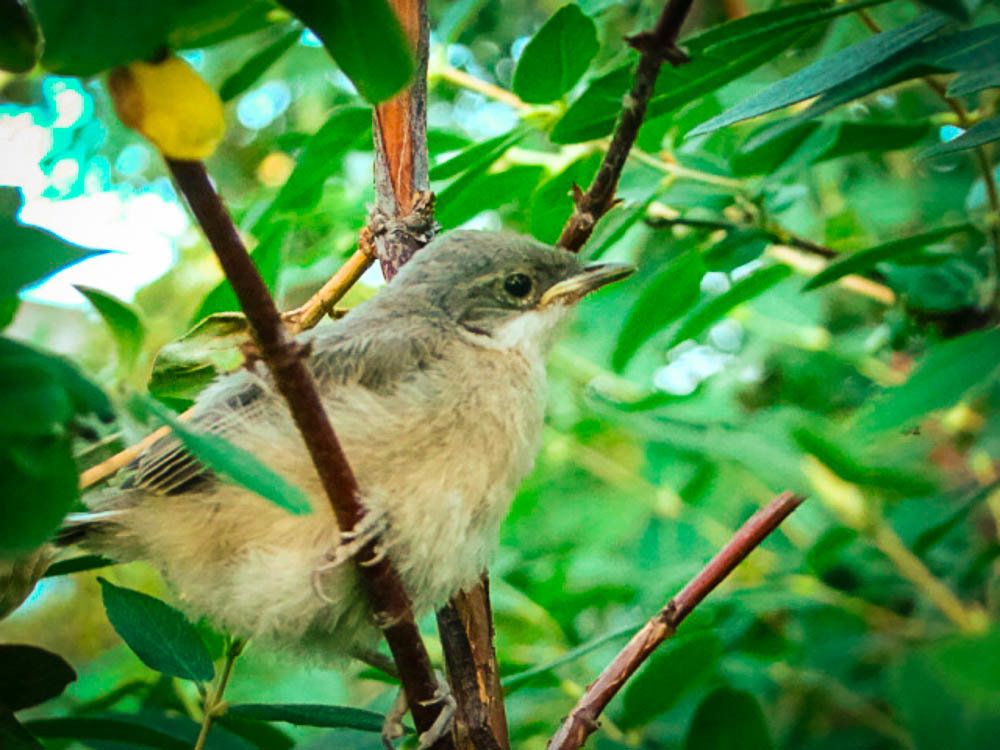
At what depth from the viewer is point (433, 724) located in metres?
1.91

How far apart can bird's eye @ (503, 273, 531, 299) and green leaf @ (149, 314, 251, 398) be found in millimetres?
723

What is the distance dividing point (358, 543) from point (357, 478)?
17cm

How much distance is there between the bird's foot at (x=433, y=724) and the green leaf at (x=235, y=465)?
0.87 metres

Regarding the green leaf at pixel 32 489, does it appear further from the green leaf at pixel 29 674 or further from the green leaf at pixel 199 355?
the green leaf at pixel 29 674

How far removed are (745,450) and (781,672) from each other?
1808 mm

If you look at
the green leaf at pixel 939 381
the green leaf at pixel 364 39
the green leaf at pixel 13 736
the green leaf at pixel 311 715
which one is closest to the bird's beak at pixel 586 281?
the green leaf at pixel 939 381

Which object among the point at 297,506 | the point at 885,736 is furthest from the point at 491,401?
the point at 885,736

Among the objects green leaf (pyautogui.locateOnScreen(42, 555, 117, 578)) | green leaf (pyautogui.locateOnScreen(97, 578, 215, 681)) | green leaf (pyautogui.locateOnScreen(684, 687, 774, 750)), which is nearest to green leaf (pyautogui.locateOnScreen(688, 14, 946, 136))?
green leaf (pyautogui.locateOnScreen(684, 687, 774, 750))

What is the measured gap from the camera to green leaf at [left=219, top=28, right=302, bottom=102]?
2412 millimetres

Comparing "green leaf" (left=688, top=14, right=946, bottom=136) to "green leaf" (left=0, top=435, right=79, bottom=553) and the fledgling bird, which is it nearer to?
the fledgling bird

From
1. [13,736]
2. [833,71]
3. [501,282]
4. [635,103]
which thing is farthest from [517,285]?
[13,736]

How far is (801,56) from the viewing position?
4.04m

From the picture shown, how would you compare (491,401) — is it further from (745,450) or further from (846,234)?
(846,234)

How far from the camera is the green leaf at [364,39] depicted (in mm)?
1092
